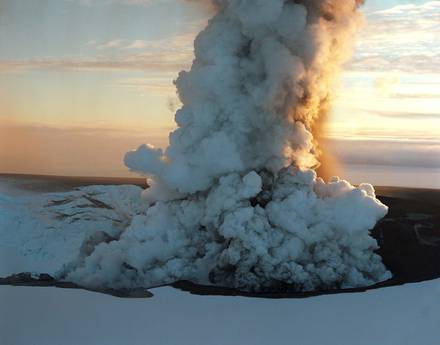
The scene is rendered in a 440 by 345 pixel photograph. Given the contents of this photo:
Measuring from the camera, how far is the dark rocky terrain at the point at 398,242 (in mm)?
9758

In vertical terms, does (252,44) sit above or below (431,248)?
above

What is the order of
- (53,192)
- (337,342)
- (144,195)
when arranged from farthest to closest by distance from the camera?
(53,192)
(144,195)
(337,342)

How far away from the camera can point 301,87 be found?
10570mm

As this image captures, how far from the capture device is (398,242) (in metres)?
11.9

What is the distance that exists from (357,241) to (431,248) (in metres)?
1.79

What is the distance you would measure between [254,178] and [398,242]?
10.0 ft

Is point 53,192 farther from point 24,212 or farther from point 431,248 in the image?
point 431,248

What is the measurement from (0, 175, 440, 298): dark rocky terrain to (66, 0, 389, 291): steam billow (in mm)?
390

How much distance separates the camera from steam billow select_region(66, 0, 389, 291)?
400 inches

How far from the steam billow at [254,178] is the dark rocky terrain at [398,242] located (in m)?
0.39

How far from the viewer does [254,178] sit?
10.3m

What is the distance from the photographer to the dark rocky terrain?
9.76m

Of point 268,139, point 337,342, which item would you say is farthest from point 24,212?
point 337,342

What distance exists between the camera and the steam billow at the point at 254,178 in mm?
10172
